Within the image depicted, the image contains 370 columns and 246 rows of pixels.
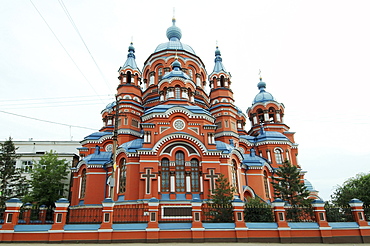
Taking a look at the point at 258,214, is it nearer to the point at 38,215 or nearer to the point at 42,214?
the point at 42,214

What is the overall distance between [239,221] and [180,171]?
6.97 m

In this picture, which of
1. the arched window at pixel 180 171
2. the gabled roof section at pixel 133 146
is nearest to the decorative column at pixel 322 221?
the arched window at pixel 180 171

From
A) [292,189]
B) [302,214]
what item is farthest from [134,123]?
[302,214]

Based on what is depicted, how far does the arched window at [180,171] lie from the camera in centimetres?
1781

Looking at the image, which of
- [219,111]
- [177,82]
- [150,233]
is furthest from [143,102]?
[150,233]

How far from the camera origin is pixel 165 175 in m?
18.0

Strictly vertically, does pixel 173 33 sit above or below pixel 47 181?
above

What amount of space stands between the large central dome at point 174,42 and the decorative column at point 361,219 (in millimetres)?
21978

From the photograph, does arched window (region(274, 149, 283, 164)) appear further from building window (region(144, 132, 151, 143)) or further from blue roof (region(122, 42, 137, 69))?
blue roof (region(122, 42, 137, 69))

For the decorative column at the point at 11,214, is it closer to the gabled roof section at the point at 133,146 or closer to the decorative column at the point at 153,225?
the decorative column at the point at 153,225

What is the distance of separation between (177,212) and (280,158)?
13647 mm

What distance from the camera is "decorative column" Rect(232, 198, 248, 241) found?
1168 centimetres

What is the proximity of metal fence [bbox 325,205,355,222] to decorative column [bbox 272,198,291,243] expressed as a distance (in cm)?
255

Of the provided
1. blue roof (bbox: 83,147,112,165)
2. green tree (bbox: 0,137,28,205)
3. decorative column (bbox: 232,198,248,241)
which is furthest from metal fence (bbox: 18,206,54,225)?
green tree (bbox: 0,137,28,205)
